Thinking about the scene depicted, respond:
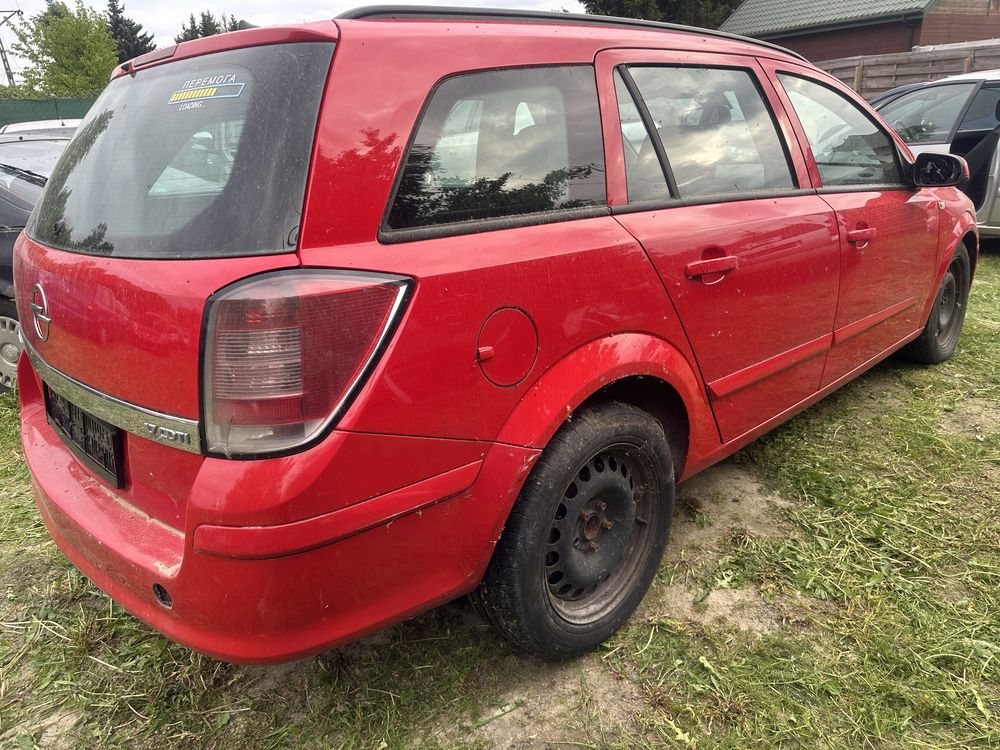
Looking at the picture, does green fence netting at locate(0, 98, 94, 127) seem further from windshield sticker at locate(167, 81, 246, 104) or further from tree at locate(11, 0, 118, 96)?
windshield sticker at locate(167, 81, 246, 104)

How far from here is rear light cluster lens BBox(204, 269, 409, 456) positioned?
1360mm

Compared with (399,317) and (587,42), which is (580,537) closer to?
(399,317)

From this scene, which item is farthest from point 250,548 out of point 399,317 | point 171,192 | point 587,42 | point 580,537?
point 587,42

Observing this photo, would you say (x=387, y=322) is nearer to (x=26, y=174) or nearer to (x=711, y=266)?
(x=711, y=266)

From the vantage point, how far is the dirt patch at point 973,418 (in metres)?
3.32

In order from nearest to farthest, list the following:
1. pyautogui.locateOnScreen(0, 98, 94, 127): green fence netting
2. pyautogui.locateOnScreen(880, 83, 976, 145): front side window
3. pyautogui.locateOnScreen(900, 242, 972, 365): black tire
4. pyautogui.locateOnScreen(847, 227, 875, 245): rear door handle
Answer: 1. pyautogui.locateOnScreen(847, 227, 875, 245): rear door handle
2. pyautogui.locateOnScreen(900, 242, 972, 365): black tire
3. pyautogui.locateOnScreen(880, 83, 976, 145): front side window
4. pyautogui.locateOnScreen(0, 98, 94, 127): green fence netting

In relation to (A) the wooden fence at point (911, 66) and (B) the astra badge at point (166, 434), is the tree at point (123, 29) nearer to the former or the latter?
(A) the wooden fence at point (911, 66)

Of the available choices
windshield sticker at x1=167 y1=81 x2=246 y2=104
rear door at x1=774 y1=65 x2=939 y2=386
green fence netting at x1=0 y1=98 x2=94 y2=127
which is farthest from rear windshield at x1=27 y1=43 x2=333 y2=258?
green fence netting at x1=0 y1=98 x2=94 y2=127

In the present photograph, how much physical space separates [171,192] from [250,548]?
0.85m

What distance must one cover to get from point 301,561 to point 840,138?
291cm

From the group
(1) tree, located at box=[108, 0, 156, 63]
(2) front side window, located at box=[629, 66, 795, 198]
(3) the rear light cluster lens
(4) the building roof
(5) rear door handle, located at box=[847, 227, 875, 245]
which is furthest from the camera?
(1) tree, located at box=[108, 0, 156, 63]

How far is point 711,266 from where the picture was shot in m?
2.17

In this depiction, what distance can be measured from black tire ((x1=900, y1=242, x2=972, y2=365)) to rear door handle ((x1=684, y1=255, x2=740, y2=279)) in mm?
2294

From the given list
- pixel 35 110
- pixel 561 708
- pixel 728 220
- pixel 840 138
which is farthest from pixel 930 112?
pixel 35 110
